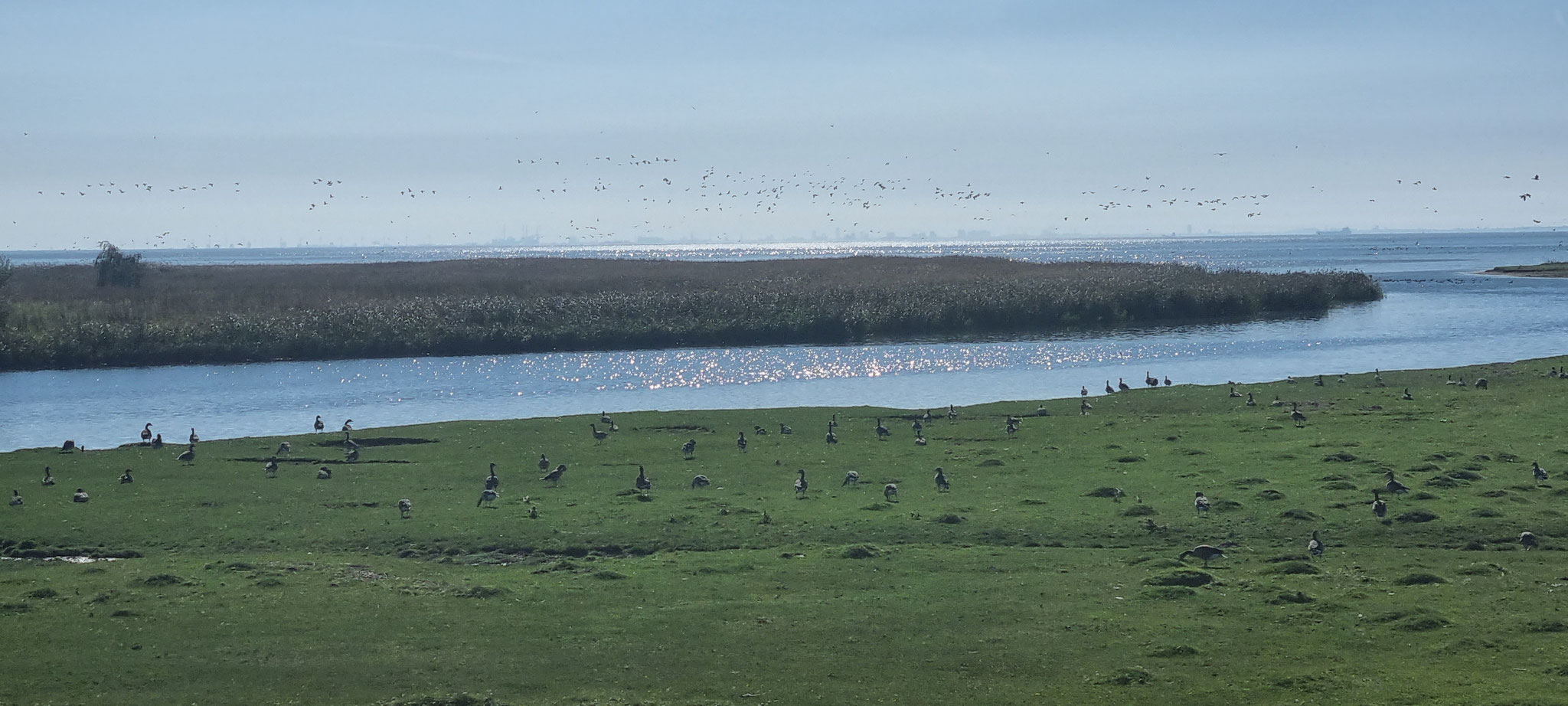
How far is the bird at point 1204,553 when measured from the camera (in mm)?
24469

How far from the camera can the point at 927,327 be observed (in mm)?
89188

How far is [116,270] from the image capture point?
12169 centimetres

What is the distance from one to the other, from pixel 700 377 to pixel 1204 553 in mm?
44194

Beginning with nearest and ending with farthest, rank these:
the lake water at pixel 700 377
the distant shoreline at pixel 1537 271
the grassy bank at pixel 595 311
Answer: the lake water at pixel 700 377 → the grassy bank at pixel 595 311 → the distant shoreline at pixel 1537 271

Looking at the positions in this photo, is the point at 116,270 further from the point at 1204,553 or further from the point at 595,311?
the point at 1204,553

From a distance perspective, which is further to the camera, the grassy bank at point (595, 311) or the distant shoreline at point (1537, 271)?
the distant shoreline at point (1537, 271)

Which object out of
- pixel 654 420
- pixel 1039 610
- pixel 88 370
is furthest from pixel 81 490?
pixel 88 370

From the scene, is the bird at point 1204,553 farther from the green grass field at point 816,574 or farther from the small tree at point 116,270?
the small tree at point 116,270

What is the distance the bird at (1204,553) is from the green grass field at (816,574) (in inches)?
12.8

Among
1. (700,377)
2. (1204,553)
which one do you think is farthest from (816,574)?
(700,377)

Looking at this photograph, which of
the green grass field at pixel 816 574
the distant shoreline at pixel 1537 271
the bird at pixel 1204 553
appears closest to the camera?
the green grass field at pixel 816 574

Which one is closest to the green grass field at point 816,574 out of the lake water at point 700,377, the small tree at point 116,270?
the lake water at point 700,377

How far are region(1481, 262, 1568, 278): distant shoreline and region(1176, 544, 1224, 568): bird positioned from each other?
15896 centimetres

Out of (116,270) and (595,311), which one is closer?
(595,311)
